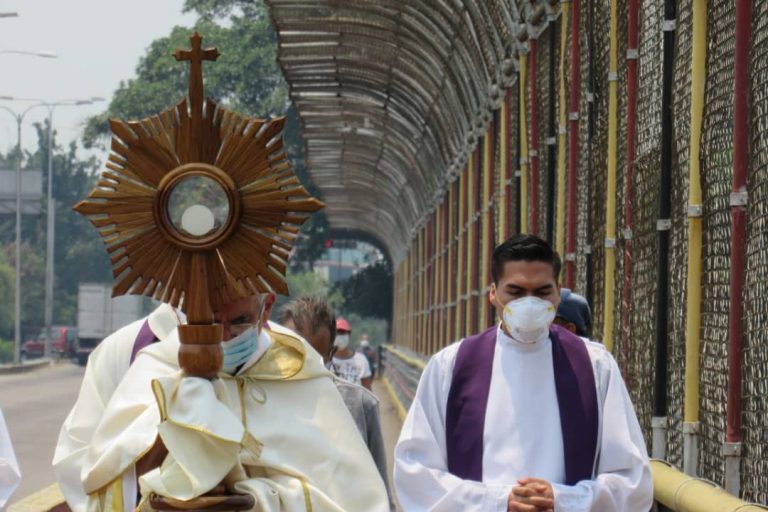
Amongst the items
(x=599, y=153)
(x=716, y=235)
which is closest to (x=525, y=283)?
(x=716, y=235)

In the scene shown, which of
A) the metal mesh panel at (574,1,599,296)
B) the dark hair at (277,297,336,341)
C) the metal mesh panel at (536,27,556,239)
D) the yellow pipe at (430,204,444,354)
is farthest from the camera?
the yellow pipe at (430,204,444,354)

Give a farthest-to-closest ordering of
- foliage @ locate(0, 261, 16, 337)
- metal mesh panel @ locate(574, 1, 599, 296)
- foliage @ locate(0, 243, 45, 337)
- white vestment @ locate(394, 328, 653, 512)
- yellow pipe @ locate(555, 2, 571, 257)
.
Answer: foliage @ locate(0, 243, 45, 337) → foliage @ locate(0, 261, 16, 337) → yellow pipe @ locate(555, 2, 571, 257) → metal mesh panel @ locate(574, 1, 599, 296) → white vestment @ locate(394, 328, 653, 512)

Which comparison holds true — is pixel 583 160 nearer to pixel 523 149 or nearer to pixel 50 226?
pixel 523 149

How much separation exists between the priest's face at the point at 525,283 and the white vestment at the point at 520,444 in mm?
144

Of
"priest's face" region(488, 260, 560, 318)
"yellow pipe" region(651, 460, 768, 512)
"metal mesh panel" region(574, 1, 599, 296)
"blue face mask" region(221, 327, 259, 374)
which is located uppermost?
"metal mesh panel" region(574, 1, 599, 296)

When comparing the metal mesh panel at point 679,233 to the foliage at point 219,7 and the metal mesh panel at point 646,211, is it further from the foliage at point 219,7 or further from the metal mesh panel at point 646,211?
the foliage at point 219,7

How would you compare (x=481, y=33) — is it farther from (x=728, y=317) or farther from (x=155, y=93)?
(x=155, y=93)

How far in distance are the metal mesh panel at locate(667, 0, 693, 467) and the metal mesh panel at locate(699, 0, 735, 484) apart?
407 millimetres

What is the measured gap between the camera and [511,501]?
595cm

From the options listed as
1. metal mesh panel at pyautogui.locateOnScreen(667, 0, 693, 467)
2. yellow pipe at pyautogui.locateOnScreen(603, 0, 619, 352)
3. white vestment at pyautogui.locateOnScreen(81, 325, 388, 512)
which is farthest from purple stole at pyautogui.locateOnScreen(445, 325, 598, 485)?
yellow pipe at pyautogui.locateOnScreen(603, 0, 619, 352)

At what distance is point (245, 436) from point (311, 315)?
314 centimetres

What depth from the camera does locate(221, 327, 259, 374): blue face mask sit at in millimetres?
5680

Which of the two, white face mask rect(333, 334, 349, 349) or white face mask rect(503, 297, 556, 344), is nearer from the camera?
white face mask rect(503, 297, 556, 344)

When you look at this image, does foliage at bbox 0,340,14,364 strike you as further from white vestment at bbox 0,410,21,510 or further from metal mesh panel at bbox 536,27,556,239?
white vestment at bbox 0,410,21,510
